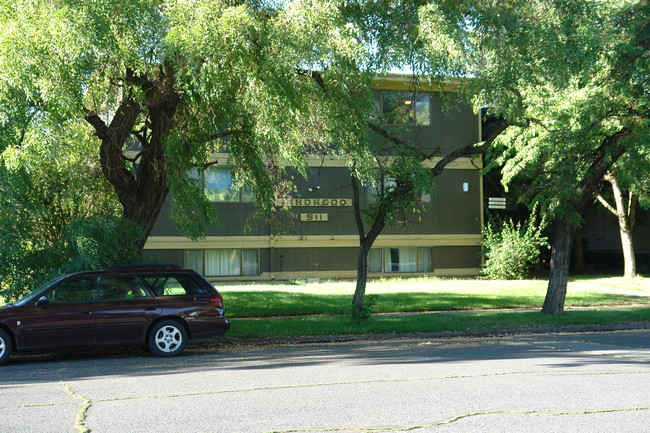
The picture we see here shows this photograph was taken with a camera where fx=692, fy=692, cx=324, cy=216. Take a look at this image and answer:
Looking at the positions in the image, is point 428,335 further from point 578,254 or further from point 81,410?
point 578,254

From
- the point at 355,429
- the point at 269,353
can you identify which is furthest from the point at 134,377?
the point at 355,429

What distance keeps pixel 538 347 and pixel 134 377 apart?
7.38 meters

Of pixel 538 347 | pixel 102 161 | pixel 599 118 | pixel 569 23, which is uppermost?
pixel 569 23

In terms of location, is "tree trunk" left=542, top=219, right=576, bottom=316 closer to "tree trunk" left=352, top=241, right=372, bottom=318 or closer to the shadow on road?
the shadow on road

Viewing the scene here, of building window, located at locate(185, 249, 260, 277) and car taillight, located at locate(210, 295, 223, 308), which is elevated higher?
building window, located at locate(185, 249, 260, 277)

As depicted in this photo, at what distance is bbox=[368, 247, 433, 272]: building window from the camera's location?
3212 cm

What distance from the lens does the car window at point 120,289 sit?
469 inches

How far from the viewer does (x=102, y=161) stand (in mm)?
14312

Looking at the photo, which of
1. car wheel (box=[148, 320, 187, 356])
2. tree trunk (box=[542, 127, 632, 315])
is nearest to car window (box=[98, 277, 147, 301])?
Answer: car wheel (box=[148, 320, 187, 356])

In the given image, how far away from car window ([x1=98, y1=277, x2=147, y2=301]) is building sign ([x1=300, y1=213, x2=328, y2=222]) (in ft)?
59.4

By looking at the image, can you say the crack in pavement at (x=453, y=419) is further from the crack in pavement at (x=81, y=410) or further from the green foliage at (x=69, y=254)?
the green foliage at (x=69, y=254)

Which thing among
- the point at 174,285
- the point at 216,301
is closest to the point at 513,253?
the point at 216,301

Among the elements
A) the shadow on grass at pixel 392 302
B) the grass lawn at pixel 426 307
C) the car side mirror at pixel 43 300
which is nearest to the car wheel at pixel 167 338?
the car side mirror at pixel 43 300

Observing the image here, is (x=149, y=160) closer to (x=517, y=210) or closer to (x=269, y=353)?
(x=269, y=353)
